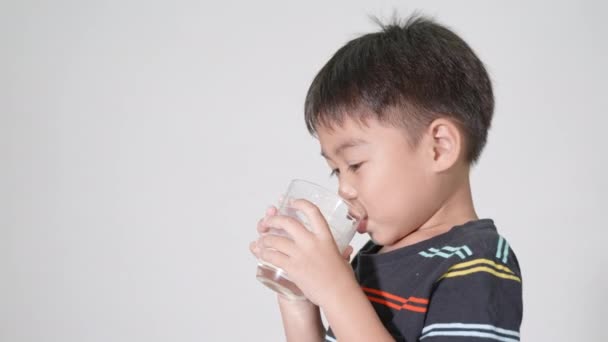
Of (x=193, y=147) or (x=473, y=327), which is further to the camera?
(x=193, y=147)

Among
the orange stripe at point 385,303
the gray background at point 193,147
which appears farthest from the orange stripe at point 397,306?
the gray background at point 193,147

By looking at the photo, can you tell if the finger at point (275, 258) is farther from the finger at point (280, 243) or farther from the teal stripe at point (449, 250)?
the teal stripe at point (449, 250)

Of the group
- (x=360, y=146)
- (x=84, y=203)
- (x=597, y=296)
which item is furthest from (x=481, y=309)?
(x=84, y=203)

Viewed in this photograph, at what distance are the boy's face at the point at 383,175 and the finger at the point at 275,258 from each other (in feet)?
0.35

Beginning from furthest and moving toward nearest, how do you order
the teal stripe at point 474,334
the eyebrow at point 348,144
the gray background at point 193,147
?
the gray background at point 193,147 → the eyebrow at point 348,144 → the teal stripe at point 474,334

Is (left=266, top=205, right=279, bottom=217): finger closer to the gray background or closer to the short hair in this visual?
the short hair

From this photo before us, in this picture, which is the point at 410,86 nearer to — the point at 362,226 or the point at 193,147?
the point at 362,226

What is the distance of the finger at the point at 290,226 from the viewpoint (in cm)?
63

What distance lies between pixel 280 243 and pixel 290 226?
0.07ft

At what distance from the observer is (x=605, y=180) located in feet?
5.00

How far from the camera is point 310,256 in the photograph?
622mm

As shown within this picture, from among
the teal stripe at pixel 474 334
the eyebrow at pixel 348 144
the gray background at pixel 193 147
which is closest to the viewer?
the teal stripe at pixel 474 334

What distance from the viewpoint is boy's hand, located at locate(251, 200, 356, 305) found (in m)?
0.61

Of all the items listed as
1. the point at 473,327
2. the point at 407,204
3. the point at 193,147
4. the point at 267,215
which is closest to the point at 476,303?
the point at 473,327
